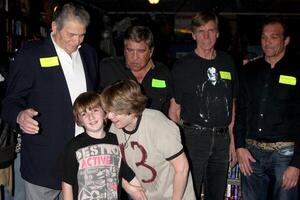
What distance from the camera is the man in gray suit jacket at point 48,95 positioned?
1913 mm

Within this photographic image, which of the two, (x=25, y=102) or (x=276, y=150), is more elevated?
(x=25, y=102)

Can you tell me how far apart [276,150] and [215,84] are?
56 cm

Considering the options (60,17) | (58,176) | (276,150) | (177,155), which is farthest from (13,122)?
(276,150)

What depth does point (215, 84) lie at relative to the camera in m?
2.56

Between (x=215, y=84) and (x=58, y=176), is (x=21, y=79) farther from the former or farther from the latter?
(x=215, y=84)

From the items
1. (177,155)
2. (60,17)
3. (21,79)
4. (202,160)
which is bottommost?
(202,160)

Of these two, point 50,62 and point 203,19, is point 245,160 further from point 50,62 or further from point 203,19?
point 50,62

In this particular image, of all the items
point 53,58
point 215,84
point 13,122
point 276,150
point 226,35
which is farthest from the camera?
point 226,35

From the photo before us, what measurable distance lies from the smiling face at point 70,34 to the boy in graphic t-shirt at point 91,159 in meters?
0.26

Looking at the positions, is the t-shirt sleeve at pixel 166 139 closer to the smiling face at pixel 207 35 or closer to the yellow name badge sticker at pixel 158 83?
the yellow name badge sticker at pixel 158 83

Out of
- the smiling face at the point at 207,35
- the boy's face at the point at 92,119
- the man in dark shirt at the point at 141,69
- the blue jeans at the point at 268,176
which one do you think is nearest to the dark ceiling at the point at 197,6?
the man in dark shirt at the point at 141,69

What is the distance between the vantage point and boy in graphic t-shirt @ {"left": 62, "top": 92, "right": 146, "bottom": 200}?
6.09 feet

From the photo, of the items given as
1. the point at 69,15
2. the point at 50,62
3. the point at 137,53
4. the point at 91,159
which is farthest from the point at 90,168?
the point at 137,53

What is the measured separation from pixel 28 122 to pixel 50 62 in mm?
381
